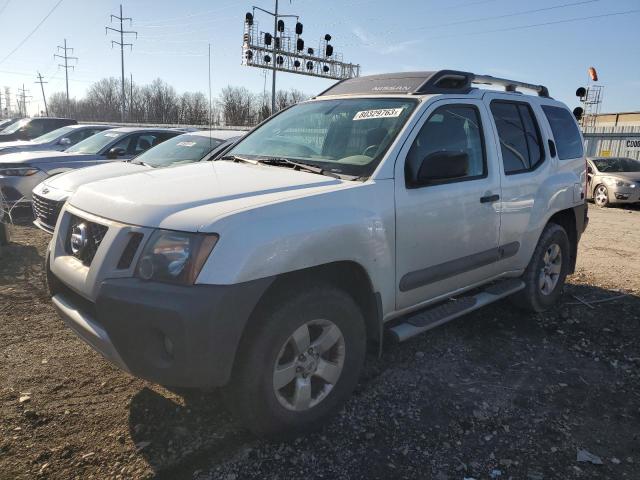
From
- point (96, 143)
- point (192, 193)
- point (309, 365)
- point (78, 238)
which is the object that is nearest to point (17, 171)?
point (96, 143)

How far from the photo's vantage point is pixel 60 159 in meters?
8.93

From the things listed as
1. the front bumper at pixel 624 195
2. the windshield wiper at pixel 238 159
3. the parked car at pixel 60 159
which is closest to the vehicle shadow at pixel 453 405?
the windshield wiper at pixel 238 159

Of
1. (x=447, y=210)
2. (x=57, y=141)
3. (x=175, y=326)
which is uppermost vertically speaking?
(x=57, y=141)

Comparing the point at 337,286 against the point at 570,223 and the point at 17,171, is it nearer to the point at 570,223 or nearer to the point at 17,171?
the point at 570,223

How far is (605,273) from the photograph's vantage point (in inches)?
255

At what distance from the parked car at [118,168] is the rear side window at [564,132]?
3.43 m

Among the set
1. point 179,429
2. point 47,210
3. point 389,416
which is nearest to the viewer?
point 179,429

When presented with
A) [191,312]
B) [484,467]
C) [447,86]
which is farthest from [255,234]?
[447,86]

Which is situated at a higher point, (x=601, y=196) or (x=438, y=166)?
(x=438, y=166)

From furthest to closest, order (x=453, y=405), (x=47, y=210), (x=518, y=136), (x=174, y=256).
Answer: (x=47, y=210) < (x=518, y=136) < (x=453, y=405) < (x=174, y=256)

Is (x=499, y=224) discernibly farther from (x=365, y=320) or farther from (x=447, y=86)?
(x=365, y=320)

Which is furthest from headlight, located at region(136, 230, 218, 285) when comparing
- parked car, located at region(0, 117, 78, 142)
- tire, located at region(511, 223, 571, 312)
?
parked car, located at region(0, 117, 78, 142)

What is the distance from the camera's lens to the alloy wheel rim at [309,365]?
2629 millimetres

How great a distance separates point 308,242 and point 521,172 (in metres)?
2.45
